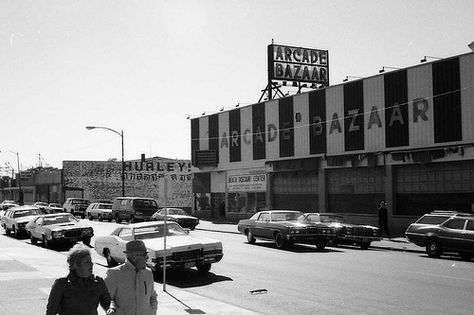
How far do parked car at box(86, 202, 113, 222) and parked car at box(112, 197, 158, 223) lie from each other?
358cm

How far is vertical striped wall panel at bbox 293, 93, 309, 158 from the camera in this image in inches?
1476

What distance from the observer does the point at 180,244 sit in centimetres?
1451

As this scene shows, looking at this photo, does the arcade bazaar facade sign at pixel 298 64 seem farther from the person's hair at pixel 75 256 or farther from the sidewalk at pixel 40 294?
the person's hair at pixel 75 256

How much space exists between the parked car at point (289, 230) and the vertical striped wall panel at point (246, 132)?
63.7ft

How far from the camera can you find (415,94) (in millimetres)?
29891

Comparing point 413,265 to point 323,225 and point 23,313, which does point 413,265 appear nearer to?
point 323,225

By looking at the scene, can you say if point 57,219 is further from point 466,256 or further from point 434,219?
point 466,256

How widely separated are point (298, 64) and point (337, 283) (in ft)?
116

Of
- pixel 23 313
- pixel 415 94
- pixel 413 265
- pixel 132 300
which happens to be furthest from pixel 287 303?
pixel 415 94

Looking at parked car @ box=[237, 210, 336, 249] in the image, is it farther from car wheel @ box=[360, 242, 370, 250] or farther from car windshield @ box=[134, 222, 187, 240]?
car windshield @ box=[134, 222, 187, 240]

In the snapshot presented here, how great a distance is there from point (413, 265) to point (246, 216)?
27.0 meters

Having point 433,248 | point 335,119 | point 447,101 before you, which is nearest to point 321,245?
point 433,248

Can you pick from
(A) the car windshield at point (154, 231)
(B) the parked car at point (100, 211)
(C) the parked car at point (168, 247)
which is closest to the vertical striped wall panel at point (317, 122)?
(B) the parked car at point (100, 211)

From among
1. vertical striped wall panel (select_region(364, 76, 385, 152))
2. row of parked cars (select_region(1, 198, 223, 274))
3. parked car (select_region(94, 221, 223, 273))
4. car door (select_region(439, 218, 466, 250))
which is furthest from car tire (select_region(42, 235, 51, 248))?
vertical striped wall panel (select_region(364, 76, 385, 152))
